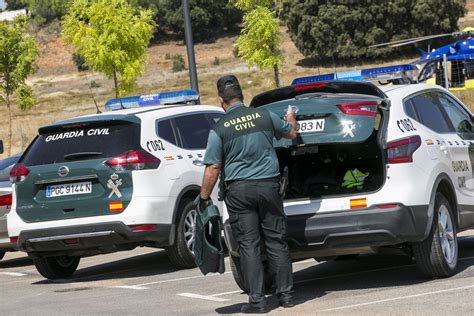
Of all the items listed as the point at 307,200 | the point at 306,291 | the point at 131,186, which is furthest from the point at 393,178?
the point at 131,186

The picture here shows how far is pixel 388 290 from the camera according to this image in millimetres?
8016

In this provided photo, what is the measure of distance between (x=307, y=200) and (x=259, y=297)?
101cm

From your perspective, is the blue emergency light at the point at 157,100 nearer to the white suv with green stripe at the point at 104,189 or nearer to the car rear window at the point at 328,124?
the white suv with green stripe at the point at 104,189

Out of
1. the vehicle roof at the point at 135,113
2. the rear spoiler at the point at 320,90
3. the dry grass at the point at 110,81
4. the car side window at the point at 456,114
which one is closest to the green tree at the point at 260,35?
the dry grass at the point at 110,81

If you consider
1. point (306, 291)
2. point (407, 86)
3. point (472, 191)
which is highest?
point (407, 86)

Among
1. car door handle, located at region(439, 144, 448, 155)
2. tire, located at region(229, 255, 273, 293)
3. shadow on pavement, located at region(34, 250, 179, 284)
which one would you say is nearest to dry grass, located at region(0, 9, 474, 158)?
shadow on pavement, located at region(34, 250, 179, 284)

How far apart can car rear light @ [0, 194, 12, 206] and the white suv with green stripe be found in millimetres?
1751

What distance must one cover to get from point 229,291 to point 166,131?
274 centimetres

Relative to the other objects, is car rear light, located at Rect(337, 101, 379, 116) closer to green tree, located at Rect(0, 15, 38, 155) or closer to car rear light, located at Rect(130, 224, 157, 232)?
car rear light, located at Rect(130, 224, 157, 232)

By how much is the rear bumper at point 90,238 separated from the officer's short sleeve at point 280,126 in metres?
3.02

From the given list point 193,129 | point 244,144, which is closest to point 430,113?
point 244,144

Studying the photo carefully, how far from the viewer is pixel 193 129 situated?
37.8ft

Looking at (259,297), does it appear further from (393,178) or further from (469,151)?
(469,151)

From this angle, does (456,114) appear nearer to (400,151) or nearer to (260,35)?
(400,151)
